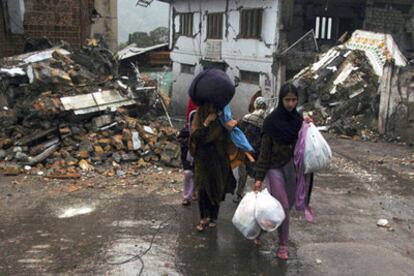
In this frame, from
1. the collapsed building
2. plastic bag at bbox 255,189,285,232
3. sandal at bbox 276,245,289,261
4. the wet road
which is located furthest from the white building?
plastic bag at bbox 255,189,285,232

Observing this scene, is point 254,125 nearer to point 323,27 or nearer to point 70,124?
point 70,124

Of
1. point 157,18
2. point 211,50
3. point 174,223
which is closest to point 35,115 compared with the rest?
point 174,223

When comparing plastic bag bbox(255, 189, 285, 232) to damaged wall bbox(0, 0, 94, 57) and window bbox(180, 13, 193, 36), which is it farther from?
window bbox(180, 13, 193, 36)

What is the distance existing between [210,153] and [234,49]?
50.2 feet

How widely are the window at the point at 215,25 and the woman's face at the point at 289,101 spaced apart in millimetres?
16821

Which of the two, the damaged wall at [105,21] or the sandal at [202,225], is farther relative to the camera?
the damaged wall at [105,21]

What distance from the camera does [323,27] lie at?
1930 cm

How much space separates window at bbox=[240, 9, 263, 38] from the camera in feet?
57.0

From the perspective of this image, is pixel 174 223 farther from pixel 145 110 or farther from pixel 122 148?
pixel 145 110

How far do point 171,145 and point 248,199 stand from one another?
392 centimetres

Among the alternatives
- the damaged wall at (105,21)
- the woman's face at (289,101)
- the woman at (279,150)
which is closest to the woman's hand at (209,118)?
the woman at (279,150)

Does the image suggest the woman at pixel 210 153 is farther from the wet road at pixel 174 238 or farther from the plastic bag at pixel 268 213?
the plastic bag at pixel 268 213

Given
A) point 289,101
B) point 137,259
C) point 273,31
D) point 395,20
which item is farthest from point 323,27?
point 137,259

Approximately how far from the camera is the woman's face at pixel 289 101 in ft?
12.0
